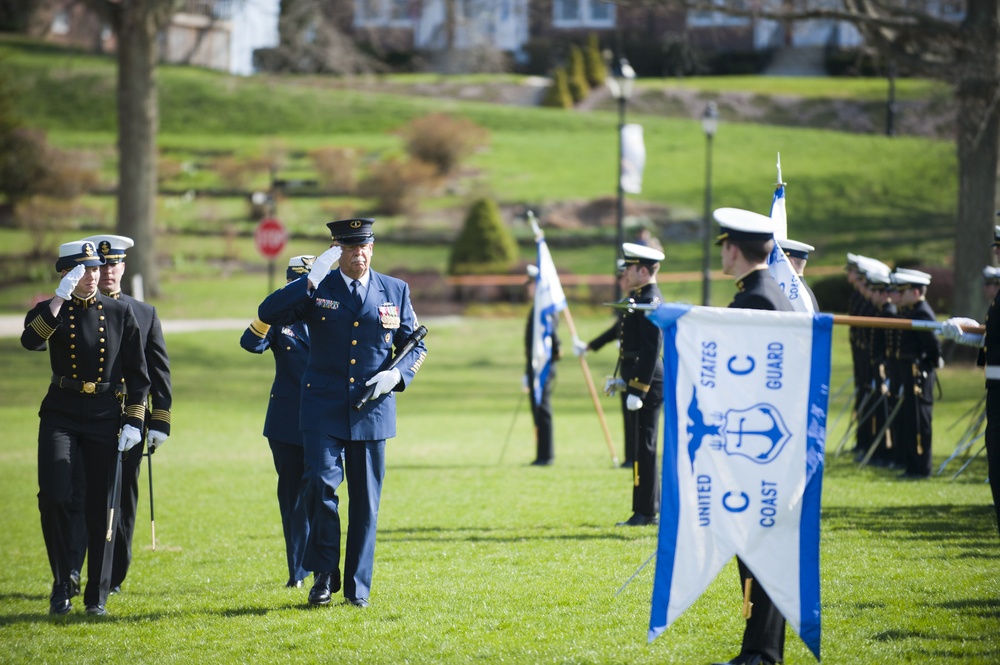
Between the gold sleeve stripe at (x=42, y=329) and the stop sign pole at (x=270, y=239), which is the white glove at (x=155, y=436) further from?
the stop sign pole at (x=270, y=239)

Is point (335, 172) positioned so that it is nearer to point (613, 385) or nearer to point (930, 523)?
point (613, 385)

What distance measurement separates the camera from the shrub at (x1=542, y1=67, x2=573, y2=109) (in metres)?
59.1

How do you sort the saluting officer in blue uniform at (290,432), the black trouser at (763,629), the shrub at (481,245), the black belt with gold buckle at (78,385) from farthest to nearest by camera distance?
the shrub at (481,245), the saluting officer in blue uniform at (290,432), the black belt with gold buckle at (78,385), the black trouser at (763,629)

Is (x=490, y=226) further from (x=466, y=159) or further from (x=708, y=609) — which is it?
(x=708, y=609)

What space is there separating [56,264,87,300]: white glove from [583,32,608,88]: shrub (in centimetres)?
5363

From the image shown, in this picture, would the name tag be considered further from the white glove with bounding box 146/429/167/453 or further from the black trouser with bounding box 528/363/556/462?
Answer: the black trouser with bounding box 528/363/556/462

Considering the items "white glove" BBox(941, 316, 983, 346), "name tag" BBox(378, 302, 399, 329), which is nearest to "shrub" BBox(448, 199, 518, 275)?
"name tag" BBox(378, 302, 399, 329)

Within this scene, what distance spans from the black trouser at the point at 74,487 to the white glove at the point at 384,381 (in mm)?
1817

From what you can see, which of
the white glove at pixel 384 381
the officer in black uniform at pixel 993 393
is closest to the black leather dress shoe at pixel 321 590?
the white glove at pixel 384 381

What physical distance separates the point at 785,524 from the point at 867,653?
101 centimetres

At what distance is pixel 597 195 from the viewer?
152 feet

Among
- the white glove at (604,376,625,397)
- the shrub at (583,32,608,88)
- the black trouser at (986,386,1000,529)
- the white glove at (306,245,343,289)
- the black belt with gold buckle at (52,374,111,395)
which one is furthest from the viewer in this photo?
the shrub at (583,32,608,88)

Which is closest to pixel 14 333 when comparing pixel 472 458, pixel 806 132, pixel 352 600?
pixel 472 458

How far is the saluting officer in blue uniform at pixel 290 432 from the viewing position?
8156 millimetres
